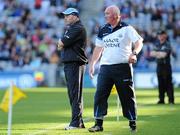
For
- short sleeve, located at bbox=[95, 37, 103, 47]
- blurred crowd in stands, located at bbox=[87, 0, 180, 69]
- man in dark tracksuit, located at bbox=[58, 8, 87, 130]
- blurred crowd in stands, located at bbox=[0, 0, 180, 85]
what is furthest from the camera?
blurred crowd in stands, located at bbox=[87, 0, 180, 69]

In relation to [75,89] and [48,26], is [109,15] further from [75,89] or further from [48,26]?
[48,26]

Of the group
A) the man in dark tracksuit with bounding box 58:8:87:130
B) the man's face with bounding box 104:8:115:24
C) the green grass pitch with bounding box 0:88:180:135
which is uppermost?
the man's face with bounding box 104:8:115:24

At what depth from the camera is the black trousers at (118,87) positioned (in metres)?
11.6

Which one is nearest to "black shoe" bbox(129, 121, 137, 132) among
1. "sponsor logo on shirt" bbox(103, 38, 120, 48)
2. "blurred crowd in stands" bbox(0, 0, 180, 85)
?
"sponsor logo on shirt" bbox(103, 38, 120, 48)

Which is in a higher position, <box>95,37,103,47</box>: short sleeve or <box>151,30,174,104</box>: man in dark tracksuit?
<box>95,37,103,47</box>: short sleeve

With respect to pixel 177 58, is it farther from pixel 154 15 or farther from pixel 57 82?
pixel 57 82

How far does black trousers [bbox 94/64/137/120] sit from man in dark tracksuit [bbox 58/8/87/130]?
2.13 ft

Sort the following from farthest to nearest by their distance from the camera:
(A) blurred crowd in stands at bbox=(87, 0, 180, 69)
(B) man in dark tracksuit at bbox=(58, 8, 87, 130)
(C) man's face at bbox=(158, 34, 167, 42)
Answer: (A) blurred crowd in stands at bbox=(87, 0, 180, 69)
(C) man's face at bbox=(158, 34, 167, 42)
(B) man in dark tracksuit at bbox=(58, 8, 87, 130)

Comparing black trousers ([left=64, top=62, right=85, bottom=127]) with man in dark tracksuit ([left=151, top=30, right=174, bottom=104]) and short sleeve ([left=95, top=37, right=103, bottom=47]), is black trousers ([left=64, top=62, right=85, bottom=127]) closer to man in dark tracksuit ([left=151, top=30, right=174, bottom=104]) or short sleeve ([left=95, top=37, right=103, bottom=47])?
short sleeve ([left=95, top=37, right=103, bottom=47])

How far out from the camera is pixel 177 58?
106 feet

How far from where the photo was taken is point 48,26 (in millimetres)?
36719

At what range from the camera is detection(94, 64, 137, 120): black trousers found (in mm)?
11578

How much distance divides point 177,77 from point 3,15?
42.0ft

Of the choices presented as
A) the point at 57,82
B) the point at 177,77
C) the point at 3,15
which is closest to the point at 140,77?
the point at 177,77
